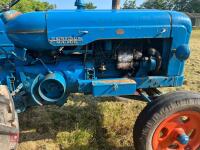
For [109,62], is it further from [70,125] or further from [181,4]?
[181,4]

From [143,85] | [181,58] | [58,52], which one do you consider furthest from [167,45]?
[58,52]

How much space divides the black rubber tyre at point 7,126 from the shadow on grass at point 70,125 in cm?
100

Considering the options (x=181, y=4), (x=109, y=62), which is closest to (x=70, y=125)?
(x=109, y=62)

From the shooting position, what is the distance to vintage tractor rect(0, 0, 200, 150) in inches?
137

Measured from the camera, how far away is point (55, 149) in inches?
158

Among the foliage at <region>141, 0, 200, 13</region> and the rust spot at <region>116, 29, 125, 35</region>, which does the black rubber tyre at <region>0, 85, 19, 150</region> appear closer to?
the rust spot at <region>116, 29, 125, 35</region>

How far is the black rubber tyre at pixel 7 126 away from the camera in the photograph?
3072mm

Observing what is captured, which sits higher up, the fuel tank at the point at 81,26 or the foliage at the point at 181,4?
the fuel tank at the point at 81,26

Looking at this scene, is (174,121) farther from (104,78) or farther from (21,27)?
(21,27)

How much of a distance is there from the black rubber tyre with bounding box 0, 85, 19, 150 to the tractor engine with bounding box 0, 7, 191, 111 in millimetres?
539

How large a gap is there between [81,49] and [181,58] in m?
1.04

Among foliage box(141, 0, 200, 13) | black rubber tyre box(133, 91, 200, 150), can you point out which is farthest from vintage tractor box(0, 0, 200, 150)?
foliage box(141, 0, 200, 13)

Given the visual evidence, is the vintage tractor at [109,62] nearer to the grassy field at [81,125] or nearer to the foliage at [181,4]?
the grassy field at [81,125]

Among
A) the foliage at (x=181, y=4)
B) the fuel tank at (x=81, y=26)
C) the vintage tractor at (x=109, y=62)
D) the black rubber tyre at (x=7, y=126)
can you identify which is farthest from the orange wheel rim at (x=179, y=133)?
the foliage at (x=181, y=4)
